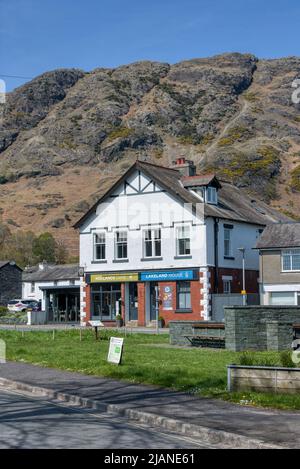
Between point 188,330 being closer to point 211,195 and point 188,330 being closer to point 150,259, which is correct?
point 150,259

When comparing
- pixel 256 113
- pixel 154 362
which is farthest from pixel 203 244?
pixel 256 113

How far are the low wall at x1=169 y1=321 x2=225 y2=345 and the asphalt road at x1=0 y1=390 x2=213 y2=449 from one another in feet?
48.7

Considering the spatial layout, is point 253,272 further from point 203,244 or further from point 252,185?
point 252,185

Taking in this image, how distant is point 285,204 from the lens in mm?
132500

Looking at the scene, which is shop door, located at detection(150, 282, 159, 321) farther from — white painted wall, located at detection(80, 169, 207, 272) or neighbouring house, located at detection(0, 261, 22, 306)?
neighbouring house, located at detection(0, 261, 22, 306)

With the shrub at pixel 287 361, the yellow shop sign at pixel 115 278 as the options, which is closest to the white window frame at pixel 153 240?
the yellow shop sign at pixel 115 278

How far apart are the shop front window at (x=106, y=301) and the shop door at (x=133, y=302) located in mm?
863

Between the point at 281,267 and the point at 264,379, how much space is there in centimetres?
3148

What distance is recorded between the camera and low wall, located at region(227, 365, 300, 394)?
46.2 feet

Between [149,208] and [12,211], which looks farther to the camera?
[12,211]

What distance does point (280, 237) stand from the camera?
45.9m

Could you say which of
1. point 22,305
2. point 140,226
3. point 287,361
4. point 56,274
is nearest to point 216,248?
point 140,226
